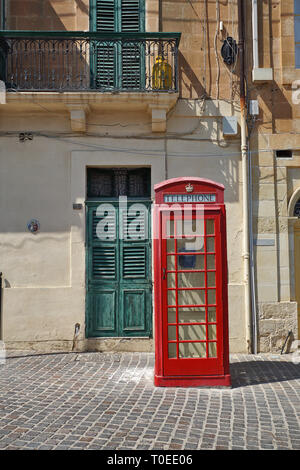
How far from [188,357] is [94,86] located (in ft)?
17.7

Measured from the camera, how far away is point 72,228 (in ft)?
27.1

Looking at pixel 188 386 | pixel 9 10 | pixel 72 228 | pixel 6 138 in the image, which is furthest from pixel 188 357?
pixel 9 10

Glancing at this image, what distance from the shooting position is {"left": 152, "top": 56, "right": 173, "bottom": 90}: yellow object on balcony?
8.24 metres

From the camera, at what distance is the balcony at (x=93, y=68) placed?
26.4ft

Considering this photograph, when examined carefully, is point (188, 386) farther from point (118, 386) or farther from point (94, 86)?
point (94, 86)

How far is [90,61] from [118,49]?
60 cm

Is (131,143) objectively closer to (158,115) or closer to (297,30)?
(158,115)

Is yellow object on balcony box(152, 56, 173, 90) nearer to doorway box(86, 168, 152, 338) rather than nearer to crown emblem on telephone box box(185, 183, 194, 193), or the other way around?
doorway box(86, 168, 152, 338)

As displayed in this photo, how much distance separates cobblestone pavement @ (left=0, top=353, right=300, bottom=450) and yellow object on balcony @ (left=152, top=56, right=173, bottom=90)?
16.6 feet

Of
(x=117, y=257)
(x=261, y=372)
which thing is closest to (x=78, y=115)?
(x=117, y=257)

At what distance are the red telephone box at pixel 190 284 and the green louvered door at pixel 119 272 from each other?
2142 millimetres

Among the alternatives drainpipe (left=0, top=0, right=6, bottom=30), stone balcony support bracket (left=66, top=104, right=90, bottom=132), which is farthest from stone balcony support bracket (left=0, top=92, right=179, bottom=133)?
drainpipe (left=0, top=0, right=6, bottom=30)

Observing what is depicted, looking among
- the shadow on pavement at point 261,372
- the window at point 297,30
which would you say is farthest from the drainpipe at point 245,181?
the window at point 297,30

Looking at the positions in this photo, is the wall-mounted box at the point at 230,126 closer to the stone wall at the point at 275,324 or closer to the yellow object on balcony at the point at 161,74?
the yellow object on balcony at the point at 161,74
